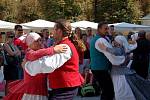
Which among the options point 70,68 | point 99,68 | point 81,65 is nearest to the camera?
point 70,68

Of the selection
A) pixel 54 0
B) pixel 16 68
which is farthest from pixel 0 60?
pixel 54 0

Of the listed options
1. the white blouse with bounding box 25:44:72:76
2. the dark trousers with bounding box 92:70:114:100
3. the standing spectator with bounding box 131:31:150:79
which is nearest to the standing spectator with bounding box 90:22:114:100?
the dark trousers with bounding box 92:70:114:100

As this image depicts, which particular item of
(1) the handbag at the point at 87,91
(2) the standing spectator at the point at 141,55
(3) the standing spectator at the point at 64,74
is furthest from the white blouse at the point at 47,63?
(1) the handbag at the point at 87,91

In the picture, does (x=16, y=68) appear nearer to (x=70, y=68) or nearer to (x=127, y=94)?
(x=127, y=94)

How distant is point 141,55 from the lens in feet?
35.4

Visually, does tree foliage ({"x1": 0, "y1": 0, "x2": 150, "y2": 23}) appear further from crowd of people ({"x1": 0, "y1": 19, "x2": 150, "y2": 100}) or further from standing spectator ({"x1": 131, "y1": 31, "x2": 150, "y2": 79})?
standing spectator ({"x1": 131, "y1": 31, "x2": 150, "y2": 79})

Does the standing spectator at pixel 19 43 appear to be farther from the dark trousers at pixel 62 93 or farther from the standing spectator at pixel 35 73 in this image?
the dark trousers at pixel 62 93

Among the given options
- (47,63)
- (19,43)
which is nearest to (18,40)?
(19,43)

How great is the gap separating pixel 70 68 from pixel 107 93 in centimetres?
305

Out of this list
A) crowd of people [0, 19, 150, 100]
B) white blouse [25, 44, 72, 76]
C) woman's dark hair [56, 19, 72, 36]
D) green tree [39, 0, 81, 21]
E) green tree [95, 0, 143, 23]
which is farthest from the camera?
green tree [39, 0, 81, 21]

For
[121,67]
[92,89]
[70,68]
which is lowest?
[92,89]

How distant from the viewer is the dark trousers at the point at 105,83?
8367 mm

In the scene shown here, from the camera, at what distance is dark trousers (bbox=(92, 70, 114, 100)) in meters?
8.37

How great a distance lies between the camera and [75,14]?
4231 centimetres
